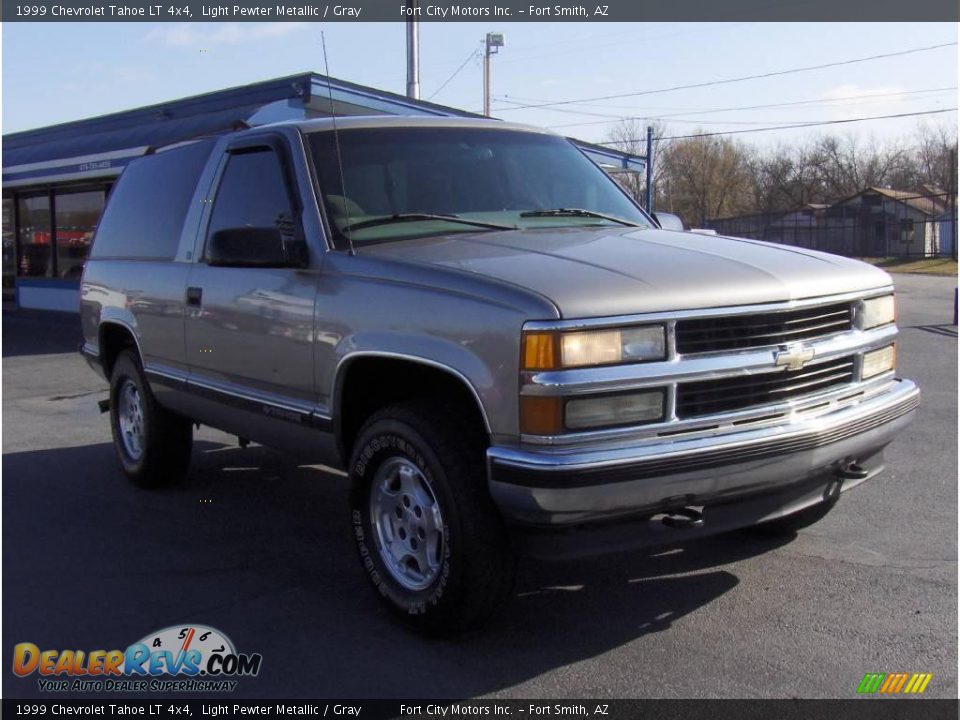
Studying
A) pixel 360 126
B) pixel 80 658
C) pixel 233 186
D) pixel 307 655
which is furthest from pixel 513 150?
pixel 80 658

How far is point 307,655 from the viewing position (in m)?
3.90

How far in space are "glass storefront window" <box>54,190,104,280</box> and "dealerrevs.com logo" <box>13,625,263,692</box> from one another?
711 inches

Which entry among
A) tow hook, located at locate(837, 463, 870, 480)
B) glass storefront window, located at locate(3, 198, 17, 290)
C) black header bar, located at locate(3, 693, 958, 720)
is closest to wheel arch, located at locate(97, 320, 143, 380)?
black header bar, located at locate(3, 693, 958, 720)

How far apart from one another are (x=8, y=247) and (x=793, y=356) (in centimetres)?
2460

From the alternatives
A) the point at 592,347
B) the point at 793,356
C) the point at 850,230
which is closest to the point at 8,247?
the point at 592,347

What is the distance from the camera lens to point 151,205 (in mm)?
6340

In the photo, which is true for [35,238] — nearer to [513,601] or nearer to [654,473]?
[513,601]

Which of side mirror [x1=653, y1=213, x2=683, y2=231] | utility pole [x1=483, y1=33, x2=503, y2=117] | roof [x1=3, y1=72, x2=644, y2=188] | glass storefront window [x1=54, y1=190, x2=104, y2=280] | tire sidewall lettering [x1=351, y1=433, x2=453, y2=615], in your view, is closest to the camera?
tire sidewall lettering [x1=351, y1=433, x2=453, y2=615]

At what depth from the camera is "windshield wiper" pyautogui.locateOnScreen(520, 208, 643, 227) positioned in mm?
4852

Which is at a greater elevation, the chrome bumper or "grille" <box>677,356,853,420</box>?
"grille" <box>677,356,853,420</box>

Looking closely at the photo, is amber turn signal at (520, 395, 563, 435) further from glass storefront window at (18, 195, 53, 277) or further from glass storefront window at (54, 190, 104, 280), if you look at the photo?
glass storefront window at (18, 195, 53, 277)

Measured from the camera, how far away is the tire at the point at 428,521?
12.1ft

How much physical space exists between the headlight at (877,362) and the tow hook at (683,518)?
3.69 feet

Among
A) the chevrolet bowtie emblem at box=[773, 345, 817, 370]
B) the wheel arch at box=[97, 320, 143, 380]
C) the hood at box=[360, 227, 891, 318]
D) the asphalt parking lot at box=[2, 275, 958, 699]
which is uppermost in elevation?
the hood at box=[360, 227, 891, 318]
